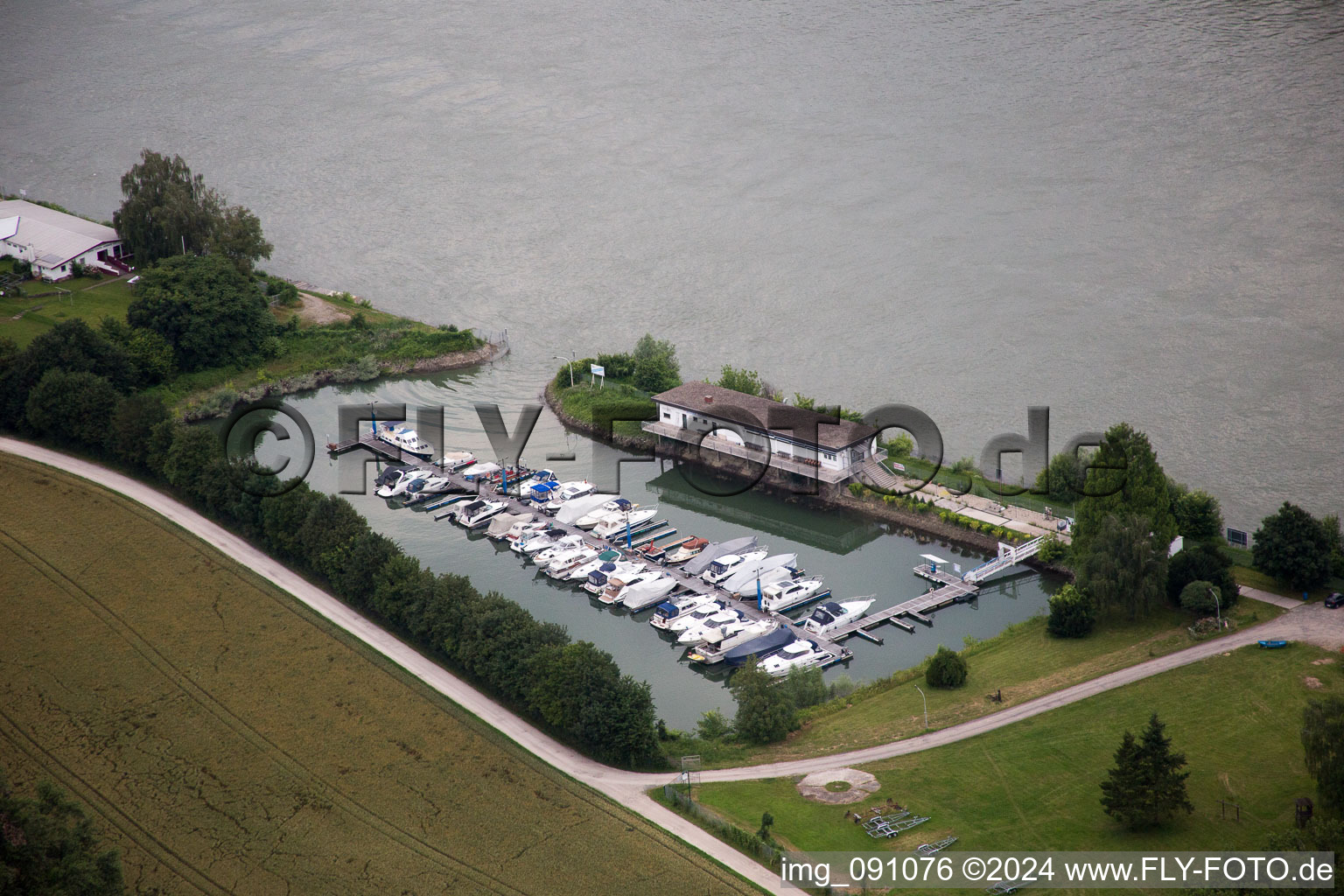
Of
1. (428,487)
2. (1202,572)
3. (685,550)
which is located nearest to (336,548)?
(428,487)

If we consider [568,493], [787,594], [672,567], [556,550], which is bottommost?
[787,594]

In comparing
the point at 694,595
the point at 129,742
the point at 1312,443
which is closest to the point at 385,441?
the point at 694,595

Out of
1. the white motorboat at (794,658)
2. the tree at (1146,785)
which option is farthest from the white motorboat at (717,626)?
the tree at (1146,785)

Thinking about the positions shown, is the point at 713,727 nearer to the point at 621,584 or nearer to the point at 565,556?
the point at 621,584

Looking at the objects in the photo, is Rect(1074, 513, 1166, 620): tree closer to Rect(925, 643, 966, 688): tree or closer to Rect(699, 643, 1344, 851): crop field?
Rect(699, 643, 1344, 851): crop field

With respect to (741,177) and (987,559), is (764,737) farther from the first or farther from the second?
(741,177)

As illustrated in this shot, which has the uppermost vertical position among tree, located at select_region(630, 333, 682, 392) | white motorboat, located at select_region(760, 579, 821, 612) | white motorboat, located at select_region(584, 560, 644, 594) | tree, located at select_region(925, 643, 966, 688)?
tree, located at select_region(630, 333, 682, 392)

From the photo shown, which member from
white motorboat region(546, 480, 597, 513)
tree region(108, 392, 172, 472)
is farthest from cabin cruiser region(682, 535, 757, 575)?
tree region(108, 392, 172, 472)
